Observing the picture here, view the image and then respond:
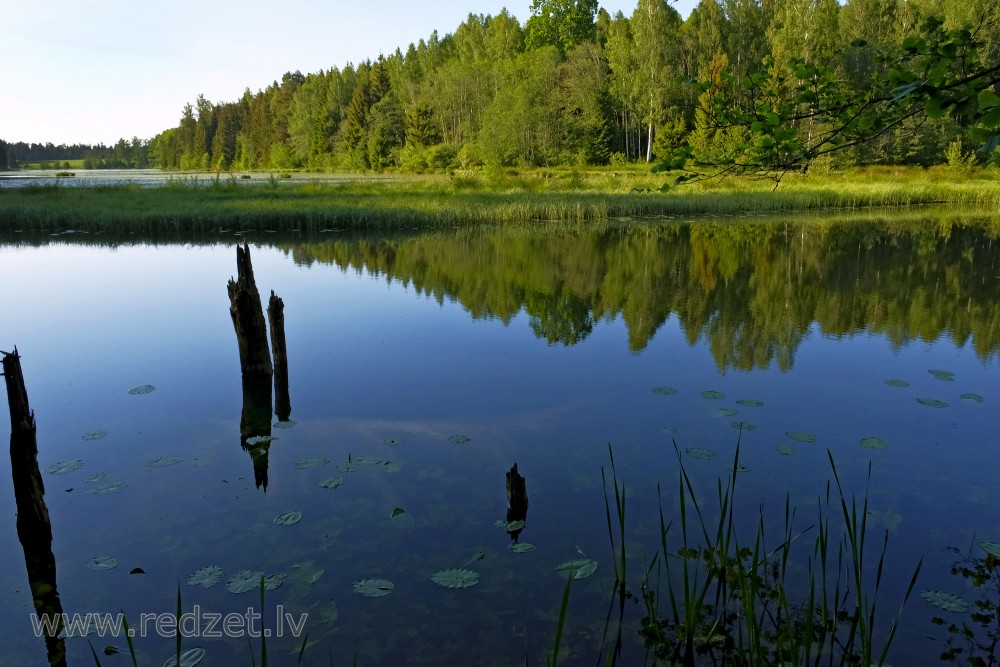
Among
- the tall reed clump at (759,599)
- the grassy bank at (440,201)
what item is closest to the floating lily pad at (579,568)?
the tall reed clump at (759,599)

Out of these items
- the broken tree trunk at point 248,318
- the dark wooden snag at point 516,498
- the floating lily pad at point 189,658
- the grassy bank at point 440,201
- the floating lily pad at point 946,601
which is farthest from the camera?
the grassy bank at point 440,201

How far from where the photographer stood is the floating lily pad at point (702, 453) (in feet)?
17.9

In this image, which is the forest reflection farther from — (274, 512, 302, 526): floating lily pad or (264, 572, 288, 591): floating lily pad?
(264, 572, 288, 591): floating lily pad

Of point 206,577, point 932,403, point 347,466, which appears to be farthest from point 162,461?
point 932,403

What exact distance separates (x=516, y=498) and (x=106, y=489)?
2991 mm

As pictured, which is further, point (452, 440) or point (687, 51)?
point (687, 51)

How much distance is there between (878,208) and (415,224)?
20.6 meters

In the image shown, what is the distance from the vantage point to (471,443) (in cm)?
598

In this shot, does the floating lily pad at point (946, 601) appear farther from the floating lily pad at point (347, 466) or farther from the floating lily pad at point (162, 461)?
the floating lily pad at point (162, 461)

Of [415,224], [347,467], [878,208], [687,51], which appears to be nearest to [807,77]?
[347,467]

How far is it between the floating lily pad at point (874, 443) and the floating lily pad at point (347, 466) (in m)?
4.05

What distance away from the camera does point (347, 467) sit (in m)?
5.46

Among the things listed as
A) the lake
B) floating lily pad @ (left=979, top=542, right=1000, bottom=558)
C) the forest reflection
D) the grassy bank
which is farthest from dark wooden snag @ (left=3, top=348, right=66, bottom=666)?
the grassy bank

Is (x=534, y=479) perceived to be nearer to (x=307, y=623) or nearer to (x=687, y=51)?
(x=307, y=623)
